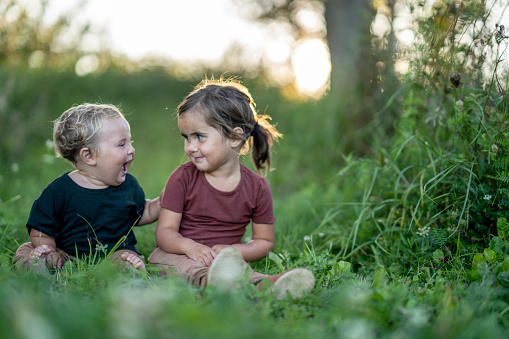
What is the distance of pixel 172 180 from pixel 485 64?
2179 mm

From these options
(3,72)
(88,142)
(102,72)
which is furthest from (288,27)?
(88,142)

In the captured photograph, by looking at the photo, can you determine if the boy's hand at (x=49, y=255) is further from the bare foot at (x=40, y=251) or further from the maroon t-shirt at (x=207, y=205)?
the maroon t-shirt at (x=207, y=205)

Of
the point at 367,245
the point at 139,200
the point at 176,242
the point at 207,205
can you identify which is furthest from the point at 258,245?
the point at 367,245

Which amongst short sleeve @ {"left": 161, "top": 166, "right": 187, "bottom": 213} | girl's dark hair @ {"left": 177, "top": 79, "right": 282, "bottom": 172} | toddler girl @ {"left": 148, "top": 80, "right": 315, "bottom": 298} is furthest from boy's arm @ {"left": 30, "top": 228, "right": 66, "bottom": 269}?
girl's dark hair @ {"left": 177, "top": 79, "right": 282, "bottom": 172}

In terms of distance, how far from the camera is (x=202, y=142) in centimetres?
277

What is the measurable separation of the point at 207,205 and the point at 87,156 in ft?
2.57

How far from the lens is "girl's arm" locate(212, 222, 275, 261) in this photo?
9.18 feet

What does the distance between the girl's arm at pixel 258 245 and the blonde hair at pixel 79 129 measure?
3.26 feet

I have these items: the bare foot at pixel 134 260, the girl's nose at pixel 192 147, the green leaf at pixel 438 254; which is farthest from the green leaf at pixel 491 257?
A: the bare foot at pixel 134 260

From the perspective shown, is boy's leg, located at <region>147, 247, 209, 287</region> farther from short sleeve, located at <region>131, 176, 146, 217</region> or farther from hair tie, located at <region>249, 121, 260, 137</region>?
hair tie, located at <region>249, 121, 260, 137</region>

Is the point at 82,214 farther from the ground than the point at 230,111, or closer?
closer

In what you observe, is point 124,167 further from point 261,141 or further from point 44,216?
point 261,141

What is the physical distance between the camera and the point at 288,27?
1072 cm

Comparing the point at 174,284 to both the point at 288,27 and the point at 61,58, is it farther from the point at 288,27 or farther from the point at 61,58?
the point at 288,27
